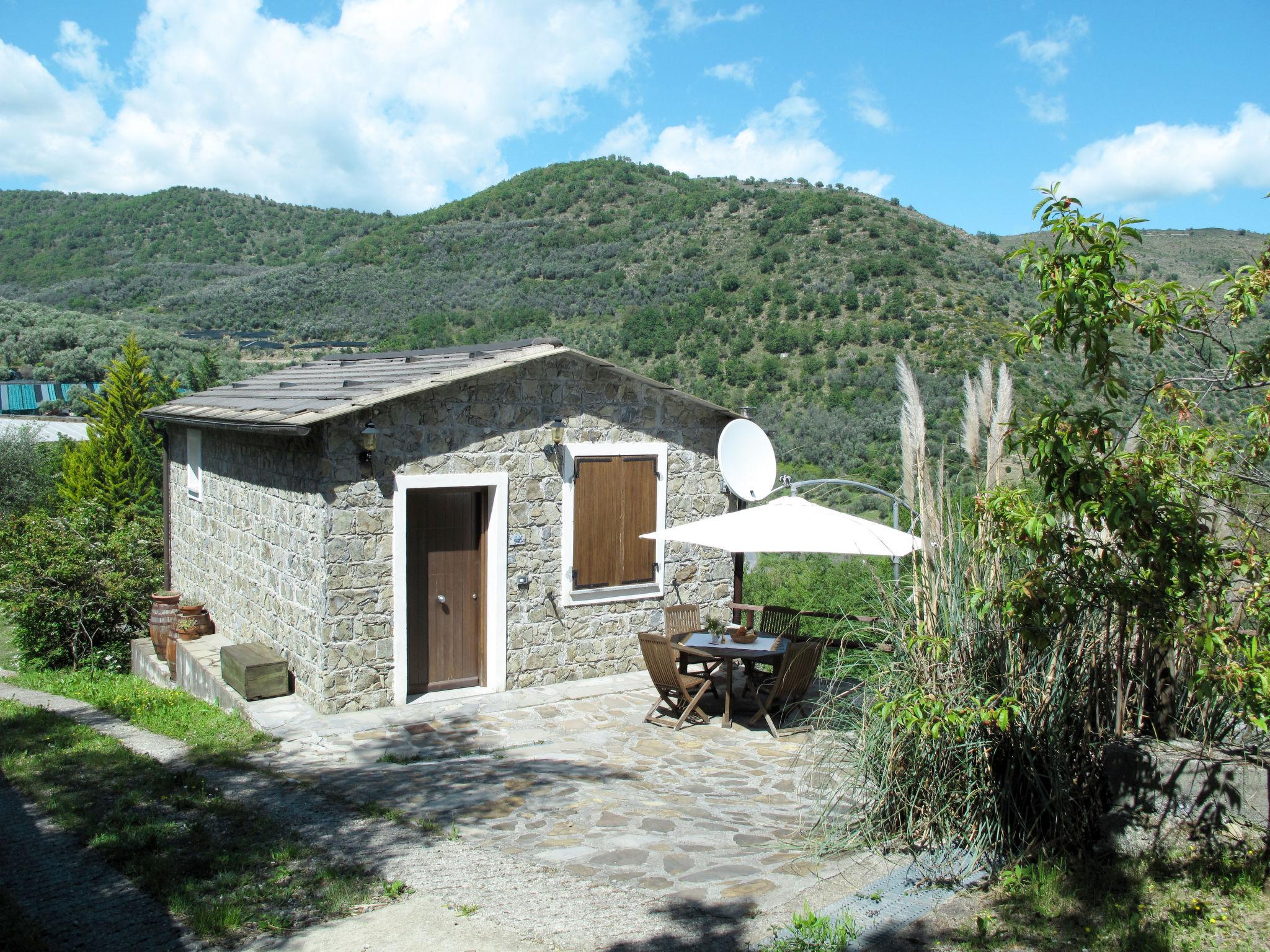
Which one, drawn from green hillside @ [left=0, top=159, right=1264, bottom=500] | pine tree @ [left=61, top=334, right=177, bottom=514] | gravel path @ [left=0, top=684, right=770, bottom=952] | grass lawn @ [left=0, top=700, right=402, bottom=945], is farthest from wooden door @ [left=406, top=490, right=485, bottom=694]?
green hillside @ [left=0, top=159, right=1264, bottom=500]

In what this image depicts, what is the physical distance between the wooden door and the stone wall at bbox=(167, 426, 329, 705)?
2.79ft

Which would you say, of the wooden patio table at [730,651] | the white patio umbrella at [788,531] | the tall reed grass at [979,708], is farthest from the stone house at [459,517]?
the tall reed grass at [979,708]

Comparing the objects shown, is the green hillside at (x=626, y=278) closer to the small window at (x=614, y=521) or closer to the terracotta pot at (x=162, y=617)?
the small window at (x=614, y=521)

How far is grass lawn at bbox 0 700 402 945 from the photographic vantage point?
14.1 feet

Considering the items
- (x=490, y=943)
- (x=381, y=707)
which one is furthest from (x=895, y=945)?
(x=381, y=707)

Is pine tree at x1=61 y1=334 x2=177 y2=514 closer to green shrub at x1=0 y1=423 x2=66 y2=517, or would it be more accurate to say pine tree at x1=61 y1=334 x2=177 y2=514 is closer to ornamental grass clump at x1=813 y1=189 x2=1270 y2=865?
green shrub at x1=0 y1=423 x2=66 y2=517

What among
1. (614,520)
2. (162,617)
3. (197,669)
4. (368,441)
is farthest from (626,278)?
(368,441)

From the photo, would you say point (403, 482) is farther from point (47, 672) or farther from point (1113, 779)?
point (47, 672)

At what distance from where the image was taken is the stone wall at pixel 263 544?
8273 mm

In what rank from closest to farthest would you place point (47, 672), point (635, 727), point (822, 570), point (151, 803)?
1. point (151, 803)
2. point (635, 727)
3. point (47, 672)
4. point (822, 570)

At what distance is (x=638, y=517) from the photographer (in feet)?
32.3

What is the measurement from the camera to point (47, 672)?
42.0 ft

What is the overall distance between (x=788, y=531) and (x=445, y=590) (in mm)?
3300

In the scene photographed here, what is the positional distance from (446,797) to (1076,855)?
363 centimetres
